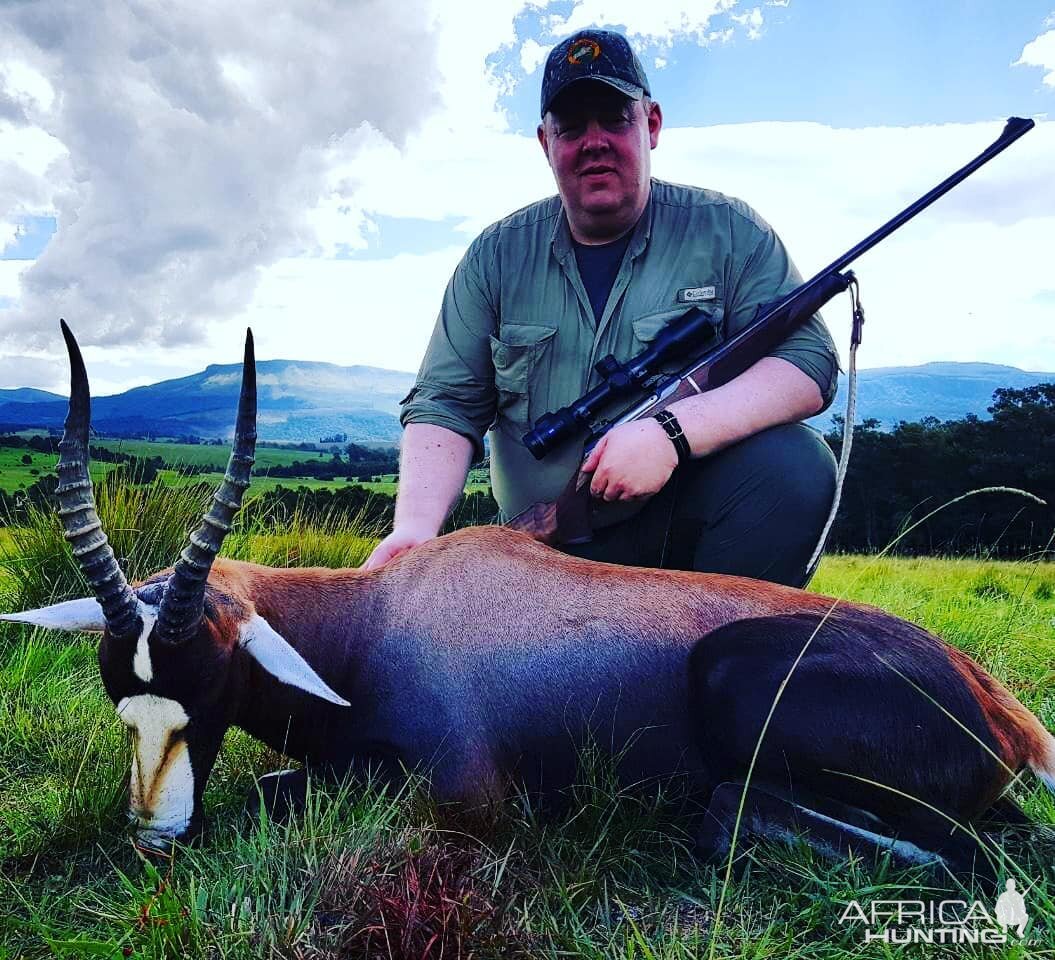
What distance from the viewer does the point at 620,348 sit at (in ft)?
16.9

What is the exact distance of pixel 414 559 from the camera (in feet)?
13.5

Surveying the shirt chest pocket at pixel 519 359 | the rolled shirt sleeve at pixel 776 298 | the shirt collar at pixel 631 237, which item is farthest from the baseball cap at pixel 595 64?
the shirt chest pocket at pixel 519 359

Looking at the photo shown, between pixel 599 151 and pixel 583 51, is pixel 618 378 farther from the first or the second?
pixel 583 51

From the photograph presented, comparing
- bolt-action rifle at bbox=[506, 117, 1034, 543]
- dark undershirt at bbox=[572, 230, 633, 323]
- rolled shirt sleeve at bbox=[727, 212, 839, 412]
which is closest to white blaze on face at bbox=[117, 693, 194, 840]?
bolt-action rifle at bbox=[506, 117, 1034, 543]

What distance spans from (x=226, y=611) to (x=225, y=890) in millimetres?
1040

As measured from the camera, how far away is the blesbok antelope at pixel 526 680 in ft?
10.4

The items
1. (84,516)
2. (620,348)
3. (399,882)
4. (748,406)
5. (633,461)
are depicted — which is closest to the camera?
(399,882)

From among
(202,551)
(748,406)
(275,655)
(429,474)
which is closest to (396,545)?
(429,474)

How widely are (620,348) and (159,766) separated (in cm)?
317

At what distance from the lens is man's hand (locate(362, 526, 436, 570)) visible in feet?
14.5

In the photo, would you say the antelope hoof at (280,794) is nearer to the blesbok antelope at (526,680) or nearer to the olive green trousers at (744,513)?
the blesbok antelope at (526,680)

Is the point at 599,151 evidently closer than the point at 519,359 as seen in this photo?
Yes

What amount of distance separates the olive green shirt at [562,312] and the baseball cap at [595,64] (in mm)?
676

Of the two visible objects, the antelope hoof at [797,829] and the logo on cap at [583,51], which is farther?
the logo on cap at [583,51]
